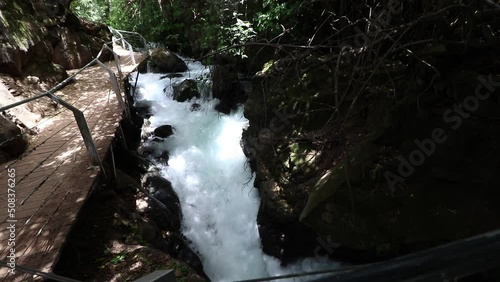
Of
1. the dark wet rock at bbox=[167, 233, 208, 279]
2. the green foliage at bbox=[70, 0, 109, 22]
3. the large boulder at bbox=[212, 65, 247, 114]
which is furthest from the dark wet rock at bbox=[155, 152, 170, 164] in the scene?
the green foliage at bbox=[70, 0, 109, 22]

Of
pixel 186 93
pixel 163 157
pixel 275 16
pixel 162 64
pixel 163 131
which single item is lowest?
pixel 163 157

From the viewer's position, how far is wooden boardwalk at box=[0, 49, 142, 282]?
2.79 m

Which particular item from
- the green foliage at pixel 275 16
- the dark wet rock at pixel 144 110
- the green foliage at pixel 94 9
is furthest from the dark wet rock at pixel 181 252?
the green foliage at pixel 94 9

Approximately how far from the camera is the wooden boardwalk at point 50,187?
2787 mm

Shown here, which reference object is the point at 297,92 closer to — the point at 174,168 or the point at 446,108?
the point at 446,108

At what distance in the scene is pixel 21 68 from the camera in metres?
6.44

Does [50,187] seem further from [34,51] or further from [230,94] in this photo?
[230,94]

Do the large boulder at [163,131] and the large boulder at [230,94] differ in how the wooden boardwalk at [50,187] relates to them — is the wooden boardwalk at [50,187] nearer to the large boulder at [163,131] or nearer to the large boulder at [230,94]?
the large boulder at [163,131]

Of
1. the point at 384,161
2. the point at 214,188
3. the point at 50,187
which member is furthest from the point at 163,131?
the point at 384,161

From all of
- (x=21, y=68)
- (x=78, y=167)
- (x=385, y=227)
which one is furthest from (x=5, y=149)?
(x=385, y=227)

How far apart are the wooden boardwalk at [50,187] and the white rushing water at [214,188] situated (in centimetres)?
193

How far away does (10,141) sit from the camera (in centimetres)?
432

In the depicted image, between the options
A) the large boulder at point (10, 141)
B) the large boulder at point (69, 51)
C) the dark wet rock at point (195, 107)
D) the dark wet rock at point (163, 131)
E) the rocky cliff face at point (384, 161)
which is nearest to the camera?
the rocky cliff face at point (384, 161)

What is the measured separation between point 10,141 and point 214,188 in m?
3.88
